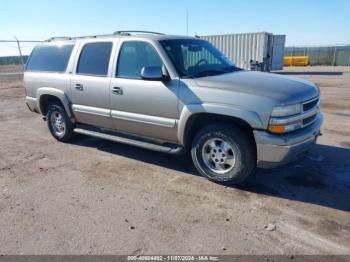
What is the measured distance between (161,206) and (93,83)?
8.59 feet

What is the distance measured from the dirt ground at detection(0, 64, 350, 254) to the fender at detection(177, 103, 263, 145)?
81 cm

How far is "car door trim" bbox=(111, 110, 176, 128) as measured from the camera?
462cm

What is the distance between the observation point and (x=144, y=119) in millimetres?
4895

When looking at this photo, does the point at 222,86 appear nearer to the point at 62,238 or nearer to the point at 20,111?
the point at 62,238

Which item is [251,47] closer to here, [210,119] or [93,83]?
[93,83]

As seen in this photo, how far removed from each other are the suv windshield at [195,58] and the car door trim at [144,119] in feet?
2.27

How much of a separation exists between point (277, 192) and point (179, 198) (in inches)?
50.5

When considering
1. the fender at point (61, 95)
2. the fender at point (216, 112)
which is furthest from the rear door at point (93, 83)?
the fender at point (216, 112)

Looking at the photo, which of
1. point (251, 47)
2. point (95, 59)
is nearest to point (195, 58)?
point (95, 59)

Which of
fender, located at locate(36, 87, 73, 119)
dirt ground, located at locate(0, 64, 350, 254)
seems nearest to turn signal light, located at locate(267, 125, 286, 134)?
dirt ground, located at locate(0, 64, 350, 254)

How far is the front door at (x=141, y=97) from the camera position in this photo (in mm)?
4547

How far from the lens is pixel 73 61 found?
5.88 metres

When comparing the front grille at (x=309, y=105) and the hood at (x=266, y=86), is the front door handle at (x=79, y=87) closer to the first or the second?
the hood at (x=266, y=86)

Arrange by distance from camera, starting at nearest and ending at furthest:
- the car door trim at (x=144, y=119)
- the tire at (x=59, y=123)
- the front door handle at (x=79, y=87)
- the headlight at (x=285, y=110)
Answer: the headlight at (x=285, y=110) < the car door trim at (x=144, y=119) < the front door handle at (x=79, y=87) < the tire at (x=59, y=123)
